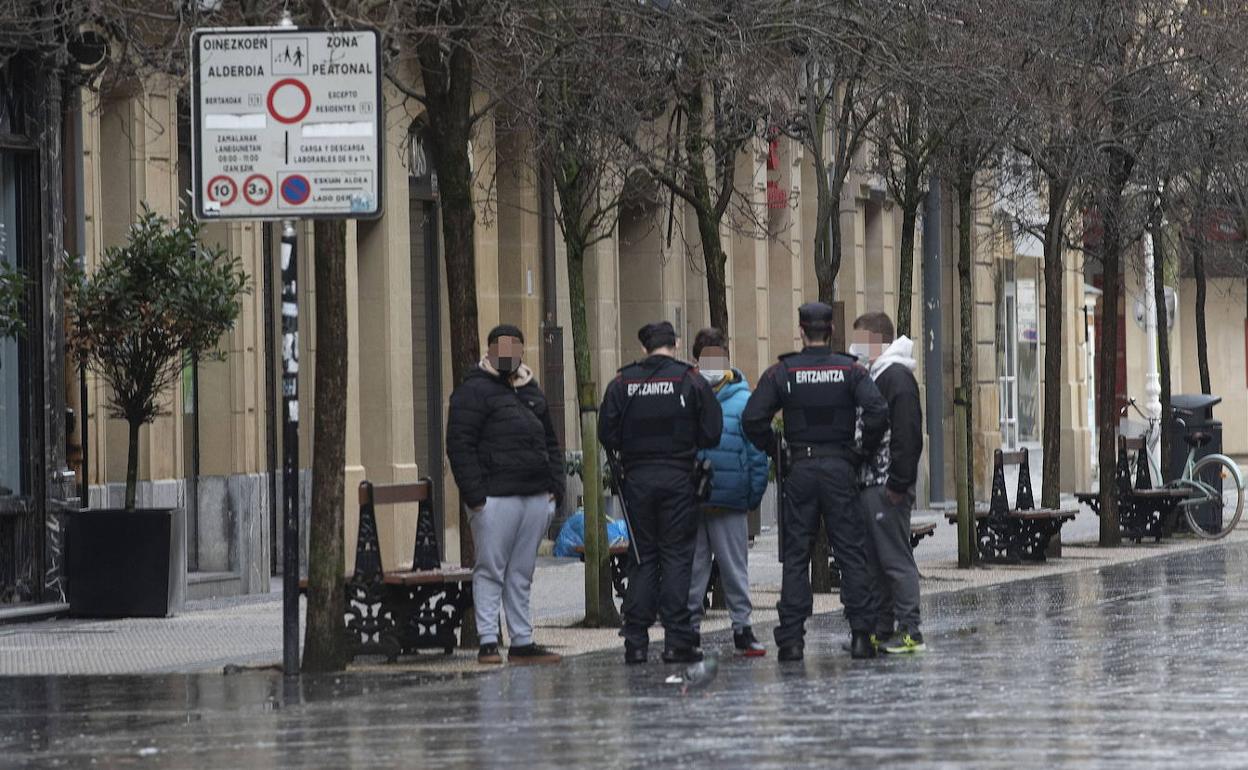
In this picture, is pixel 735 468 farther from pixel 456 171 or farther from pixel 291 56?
pixel 291 56

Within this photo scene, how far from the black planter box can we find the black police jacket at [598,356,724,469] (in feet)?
16.5

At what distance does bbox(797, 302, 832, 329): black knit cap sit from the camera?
46.6 feet

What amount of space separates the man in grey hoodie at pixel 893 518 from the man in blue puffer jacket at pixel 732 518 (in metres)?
0.59

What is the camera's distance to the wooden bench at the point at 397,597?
14.7m

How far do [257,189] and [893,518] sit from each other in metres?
3.70

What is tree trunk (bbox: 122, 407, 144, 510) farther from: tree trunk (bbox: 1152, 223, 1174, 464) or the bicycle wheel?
tree trunk (bbox: 1152, 223, 1174, 464)

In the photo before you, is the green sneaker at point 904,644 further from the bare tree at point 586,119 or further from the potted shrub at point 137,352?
the potted shrub at point 137,352

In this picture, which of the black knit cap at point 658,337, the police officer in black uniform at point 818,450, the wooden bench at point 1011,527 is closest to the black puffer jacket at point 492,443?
the black knit cap at point 658,337

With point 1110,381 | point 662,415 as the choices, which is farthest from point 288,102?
point 1110,381

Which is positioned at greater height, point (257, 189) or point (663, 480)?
point (257, 189)

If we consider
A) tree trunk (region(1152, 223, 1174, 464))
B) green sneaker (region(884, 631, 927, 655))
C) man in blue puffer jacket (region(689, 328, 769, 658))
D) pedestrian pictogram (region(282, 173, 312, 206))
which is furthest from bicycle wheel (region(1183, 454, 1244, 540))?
pedestrian pictogram (region(282, 173, 312, 206))

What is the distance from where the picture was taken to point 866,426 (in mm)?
14148

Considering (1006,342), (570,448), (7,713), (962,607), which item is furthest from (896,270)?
(7,713)

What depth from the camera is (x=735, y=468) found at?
14.5 metres
